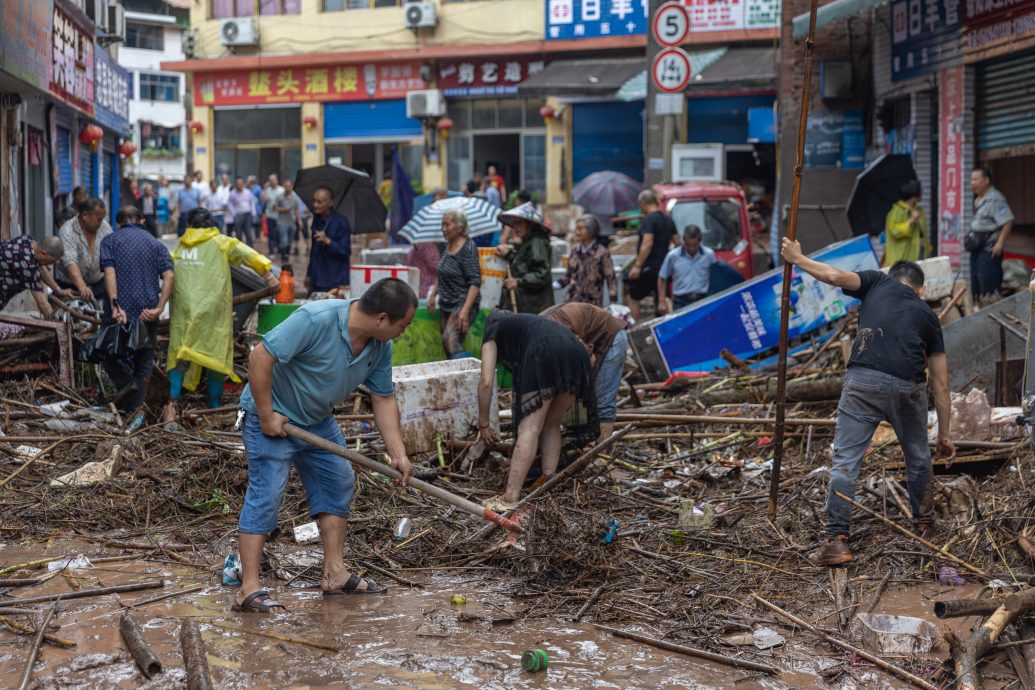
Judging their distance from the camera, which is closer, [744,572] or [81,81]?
[744,572]

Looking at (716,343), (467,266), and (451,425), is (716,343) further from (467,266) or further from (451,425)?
(451,425)

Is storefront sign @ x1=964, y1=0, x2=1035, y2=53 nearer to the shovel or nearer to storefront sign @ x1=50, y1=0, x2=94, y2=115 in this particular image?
the shovel

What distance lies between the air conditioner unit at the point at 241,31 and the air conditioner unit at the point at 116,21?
11.4 m

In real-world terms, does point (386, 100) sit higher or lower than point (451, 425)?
higher

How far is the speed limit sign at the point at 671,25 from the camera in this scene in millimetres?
15938

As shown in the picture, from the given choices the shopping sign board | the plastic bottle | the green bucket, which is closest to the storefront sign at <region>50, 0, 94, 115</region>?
the plastic bottle

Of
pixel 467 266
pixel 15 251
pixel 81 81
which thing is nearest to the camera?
pixel 15 251

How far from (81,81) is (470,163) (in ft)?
50.7

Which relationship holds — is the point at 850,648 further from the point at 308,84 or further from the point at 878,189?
the point at 308,84

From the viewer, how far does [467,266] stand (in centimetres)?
1084

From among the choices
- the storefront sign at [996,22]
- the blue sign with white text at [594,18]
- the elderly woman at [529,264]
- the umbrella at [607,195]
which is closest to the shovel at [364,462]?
the elderly woman at [529,264]

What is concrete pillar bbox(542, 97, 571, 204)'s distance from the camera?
31.6m

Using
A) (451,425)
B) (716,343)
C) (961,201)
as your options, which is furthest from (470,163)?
(451,425)

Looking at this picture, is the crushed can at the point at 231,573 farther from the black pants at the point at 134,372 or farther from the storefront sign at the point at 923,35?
the storefront sign at the point at 923,35
